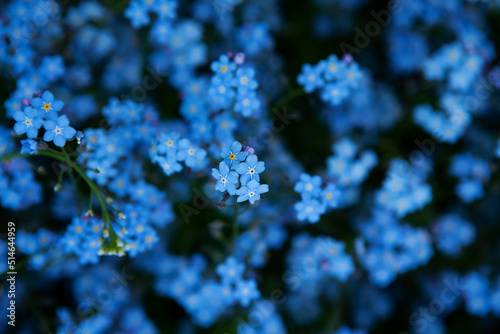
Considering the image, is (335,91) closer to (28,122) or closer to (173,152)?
(173,152)

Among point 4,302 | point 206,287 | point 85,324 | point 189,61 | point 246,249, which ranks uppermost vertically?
point 189,61

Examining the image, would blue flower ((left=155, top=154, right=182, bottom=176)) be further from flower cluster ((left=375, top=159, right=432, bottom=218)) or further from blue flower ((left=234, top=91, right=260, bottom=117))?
flower cluster ((left=375, top=159, right=432, bottom=218))

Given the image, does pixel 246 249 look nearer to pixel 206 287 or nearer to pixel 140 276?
pixel 206 287

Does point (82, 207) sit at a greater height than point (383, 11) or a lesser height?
lesser

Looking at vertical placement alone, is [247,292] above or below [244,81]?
below

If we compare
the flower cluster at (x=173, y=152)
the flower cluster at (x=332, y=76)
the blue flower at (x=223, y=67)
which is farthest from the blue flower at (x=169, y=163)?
the flower cluster at (x=332, y=76)

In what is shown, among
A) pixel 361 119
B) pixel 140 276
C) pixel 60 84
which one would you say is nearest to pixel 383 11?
pixel 361 119

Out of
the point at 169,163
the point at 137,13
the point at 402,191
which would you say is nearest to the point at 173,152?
the point at 169,163

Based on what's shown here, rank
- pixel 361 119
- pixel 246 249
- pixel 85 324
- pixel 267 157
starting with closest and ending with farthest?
pixel 85 324, pixel 246 249, pixel 267 157, pixel 361 119
